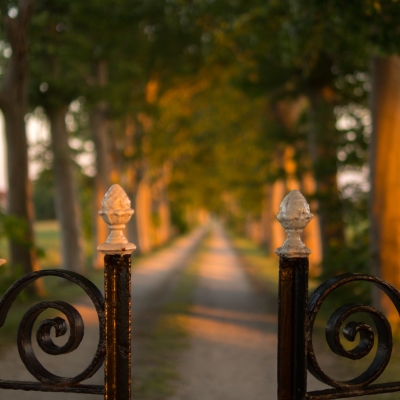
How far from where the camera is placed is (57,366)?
620cm

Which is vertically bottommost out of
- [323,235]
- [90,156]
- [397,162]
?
[323,235]

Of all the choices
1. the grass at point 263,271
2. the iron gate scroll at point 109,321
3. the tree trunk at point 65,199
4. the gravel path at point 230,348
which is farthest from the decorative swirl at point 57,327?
the tree trunk at point 65,199

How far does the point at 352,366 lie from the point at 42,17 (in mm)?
9302

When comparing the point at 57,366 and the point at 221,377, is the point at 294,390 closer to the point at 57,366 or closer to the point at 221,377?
the point at 221,377

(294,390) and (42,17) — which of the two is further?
(42,17)

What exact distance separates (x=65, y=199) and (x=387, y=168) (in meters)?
9.49

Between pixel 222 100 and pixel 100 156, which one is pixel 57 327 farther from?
pixel 222 100

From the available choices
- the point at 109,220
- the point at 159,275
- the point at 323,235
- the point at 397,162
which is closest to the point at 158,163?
the point at 159,275

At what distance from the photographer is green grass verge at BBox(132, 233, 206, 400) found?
5.27m

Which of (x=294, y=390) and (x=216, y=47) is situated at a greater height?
(x=216, y=47)

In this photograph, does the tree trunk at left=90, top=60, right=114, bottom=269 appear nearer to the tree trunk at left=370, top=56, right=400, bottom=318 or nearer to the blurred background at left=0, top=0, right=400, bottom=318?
the blurred background at left=0, top=0, right=400, bottom=318

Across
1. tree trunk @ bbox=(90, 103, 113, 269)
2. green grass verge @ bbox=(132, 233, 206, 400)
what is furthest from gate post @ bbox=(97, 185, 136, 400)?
tree trunk @ bbox=(90, 103, 113, 269)

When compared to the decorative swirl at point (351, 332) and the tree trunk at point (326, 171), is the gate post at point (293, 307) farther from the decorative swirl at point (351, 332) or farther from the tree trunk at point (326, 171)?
the tree trunk at point (326, 171)

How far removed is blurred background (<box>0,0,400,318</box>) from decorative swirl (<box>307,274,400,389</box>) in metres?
3.98
